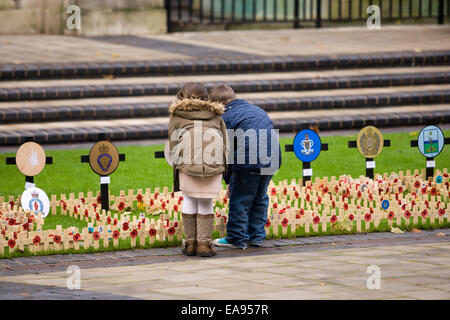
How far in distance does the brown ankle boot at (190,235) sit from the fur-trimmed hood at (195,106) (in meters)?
0.91

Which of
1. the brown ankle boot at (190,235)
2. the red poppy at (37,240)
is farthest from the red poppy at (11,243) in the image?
the brown ankle boot at (190,235)

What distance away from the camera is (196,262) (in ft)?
25.5

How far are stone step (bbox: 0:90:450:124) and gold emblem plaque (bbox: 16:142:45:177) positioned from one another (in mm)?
5172

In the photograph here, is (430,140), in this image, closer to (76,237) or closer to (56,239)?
(76,237)

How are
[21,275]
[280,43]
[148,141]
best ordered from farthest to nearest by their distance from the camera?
[280,43], [148,141], [21,275]

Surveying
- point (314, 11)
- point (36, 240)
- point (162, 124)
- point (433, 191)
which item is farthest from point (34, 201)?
point (314, 11)

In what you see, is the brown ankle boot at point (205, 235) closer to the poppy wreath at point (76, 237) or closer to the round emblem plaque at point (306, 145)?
the poppy wreath at point (76, 237)

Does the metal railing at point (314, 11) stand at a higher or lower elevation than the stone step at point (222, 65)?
higher

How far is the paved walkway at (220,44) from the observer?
16.9 m

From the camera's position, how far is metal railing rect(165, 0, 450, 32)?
21.2 metres

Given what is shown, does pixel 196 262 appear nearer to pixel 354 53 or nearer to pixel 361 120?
pixel 361 120
